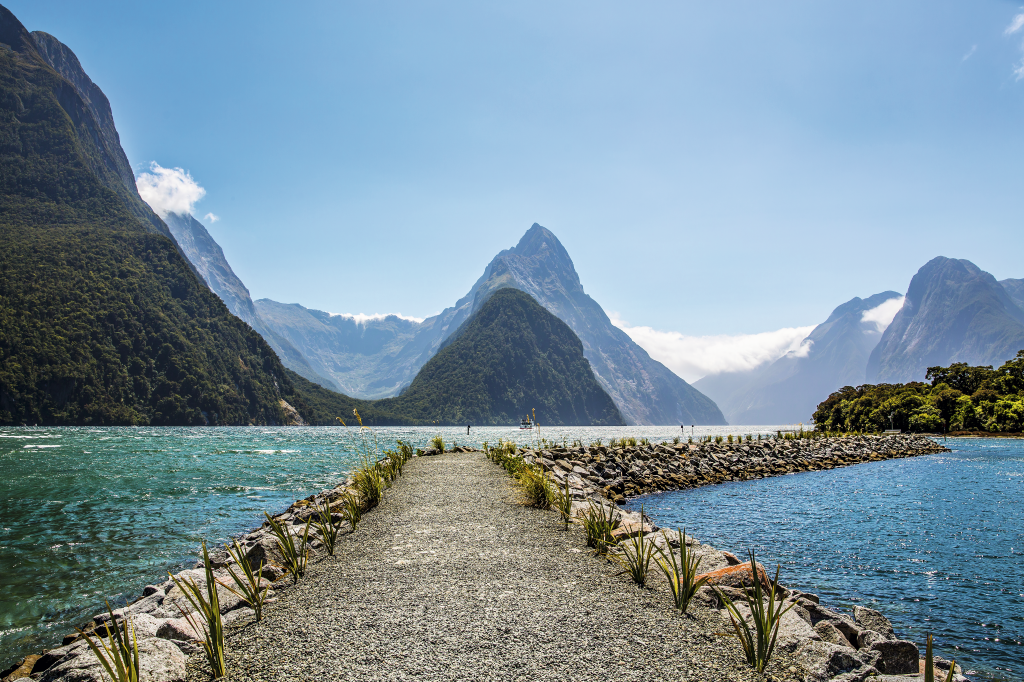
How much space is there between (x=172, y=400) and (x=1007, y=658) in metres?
146

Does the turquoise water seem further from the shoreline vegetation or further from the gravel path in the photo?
the gravel path

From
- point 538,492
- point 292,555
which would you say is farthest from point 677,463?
point 292,555

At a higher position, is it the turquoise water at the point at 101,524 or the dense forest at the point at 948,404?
the dense forest at the point at 948,404

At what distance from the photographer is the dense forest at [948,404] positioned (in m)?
66.9

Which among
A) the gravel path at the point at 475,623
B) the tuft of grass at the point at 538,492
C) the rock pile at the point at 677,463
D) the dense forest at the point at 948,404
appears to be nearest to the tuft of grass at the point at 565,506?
the tuft of grass at the point at 538,492

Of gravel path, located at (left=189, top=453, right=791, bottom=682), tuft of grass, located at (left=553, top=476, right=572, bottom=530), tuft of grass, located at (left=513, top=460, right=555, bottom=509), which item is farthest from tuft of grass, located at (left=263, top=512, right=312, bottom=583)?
tuft of grass, located at (left=513, top=460, right=555, bottom=509)

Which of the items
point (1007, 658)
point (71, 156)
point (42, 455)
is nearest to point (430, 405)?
point (71, 156)

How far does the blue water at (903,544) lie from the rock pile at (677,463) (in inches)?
66.1

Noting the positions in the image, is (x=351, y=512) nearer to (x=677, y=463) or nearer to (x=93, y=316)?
(x=677, y=463)

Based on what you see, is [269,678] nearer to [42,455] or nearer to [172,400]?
[42,455]

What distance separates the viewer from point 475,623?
17.5 ft

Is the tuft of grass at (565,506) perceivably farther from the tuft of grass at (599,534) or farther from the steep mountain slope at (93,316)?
the steep mountain slope at (93,316)

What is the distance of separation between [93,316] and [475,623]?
147451mm

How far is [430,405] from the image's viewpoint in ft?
650
